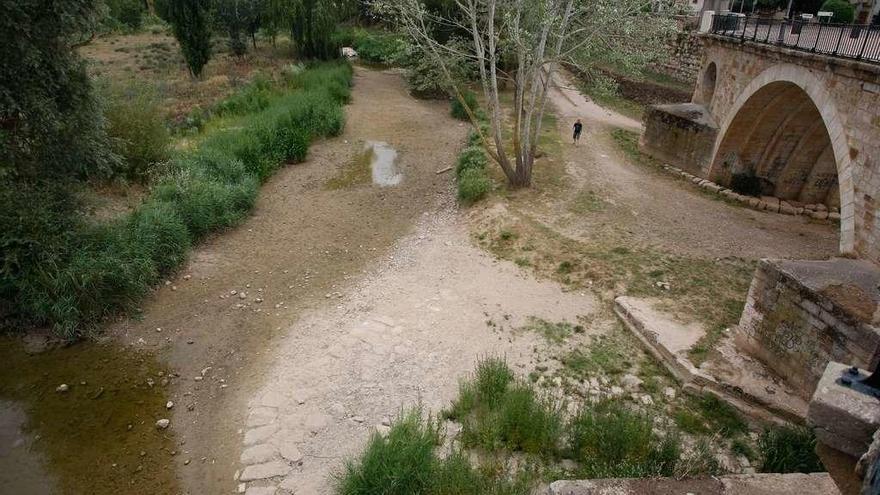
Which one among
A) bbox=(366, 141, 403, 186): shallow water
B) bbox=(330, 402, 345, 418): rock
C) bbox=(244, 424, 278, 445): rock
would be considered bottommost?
bbox=(244, 424, 278, 445): rock

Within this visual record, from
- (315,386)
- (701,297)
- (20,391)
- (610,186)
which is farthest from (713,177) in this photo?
(20,391)

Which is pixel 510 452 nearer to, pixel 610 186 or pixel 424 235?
pixel 424 235

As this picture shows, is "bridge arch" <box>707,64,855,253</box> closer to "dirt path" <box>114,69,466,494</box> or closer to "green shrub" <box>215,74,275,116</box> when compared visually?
"dirt path" <box>114,69,466,494</box>

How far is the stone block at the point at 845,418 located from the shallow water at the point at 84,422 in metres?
7.17

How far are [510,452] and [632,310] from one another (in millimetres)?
→ 4186

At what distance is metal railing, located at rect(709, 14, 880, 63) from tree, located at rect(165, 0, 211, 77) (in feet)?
67.1

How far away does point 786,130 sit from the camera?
15086 millimetres

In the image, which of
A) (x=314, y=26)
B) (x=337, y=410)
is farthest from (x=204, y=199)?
(x=314, y=26)

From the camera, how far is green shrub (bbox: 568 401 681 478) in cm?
597

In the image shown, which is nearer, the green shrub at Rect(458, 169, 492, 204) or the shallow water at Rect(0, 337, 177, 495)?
the shallow water at Rect(0, 337, 177, 495)

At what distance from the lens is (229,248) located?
12445 mm

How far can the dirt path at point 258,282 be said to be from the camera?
→ 7879mm

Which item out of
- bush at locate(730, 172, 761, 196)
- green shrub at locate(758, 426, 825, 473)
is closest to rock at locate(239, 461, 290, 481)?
green shrub at locate(758, 426, 825, 473)

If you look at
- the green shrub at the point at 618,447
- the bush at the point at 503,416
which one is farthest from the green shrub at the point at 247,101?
the green shrub at the point at 618,447
